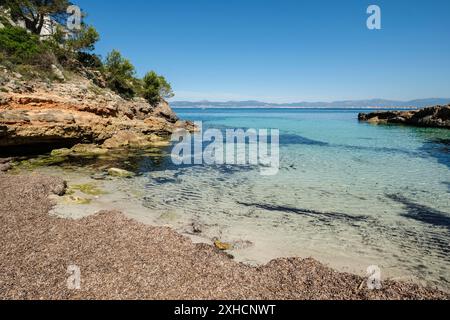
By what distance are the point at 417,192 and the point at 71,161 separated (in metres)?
28.4

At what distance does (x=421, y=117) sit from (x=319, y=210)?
86908mm

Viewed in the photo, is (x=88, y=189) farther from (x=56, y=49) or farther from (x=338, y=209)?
(x=56, y=49)

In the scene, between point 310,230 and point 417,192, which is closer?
point 310,230

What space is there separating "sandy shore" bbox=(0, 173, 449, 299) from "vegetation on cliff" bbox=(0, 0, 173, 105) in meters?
28.6

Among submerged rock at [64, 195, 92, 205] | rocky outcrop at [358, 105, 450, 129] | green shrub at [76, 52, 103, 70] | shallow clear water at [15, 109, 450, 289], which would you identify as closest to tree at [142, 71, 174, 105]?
green shrub at [76, 52, 103, 70]

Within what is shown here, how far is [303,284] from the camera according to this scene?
9.13 m

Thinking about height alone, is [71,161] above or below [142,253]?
above

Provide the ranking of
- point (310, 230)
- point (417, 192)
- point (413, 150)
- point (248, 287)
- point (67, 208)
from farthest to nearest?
1. point (413, 150)
2. point (417, 192)
3. point (67, 208)
4. point (310, 230)
5. point (248, 287)

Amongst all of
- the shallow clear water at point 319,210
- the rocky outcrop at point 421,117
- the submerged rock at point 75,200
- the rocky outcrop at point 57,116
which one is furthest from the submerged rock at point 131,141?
the rocky outcrop at point 421,117

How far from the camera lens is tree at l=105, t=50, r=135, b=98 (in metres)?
59.1

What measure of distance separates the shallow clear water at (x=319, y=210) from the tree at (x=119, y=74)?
121ft

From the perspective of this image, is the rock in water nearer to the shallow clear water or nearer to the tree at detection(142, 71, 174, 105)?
the shallow clear water

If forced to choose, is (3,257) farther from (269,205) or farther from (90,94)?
(90,94)
